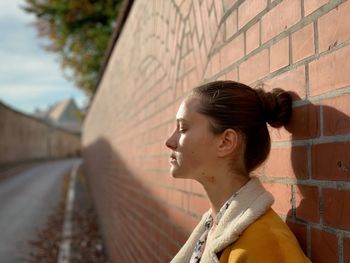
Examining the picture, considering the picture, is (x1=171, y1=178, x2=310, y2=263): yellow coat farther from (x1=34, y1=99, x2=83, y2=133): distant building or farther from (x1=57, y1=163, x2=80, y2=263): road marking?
(x1=34, y1=99, x2=83, y2=133): distant building

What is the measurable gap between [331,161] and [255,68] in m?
0.63

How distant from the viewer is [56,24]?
22547 millimetres

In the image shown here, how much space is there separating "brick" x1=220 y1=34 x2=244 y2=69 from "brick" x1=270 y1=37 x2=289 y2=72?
31cm

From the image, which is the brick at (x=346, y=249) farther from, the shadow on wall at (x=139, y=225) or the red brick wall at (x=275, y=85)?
the shadow on wall at (x=139, y=225)

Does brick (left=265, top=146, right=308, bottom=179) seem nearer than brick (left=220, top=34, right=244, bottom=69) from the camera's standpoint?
Yes

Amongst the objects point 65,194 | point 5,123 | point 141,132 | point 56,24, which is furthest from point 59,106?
point 141,132

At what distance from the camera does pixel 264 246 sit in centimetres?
127

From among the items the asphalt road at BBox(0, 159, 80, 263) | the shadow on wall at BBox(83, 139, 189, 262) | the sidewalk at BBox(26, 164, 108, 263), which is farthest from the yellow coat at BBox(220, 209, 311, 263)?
the asphalt road at BBox(0, 159, 80, 263)

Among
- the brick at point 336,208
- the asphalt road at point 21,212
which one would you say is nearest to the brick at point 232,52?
the brick at point 336,208

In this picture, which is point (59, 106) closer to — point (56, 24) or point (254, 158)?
point (56, 24)

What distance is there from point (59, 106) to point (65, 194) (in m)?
69.1

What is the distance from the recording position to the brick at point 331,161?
4.07 ft

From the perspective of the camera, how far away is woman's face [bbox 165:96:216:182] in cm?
155

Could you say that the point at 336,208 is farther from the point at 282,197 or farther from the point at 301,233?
the point at 282,197
